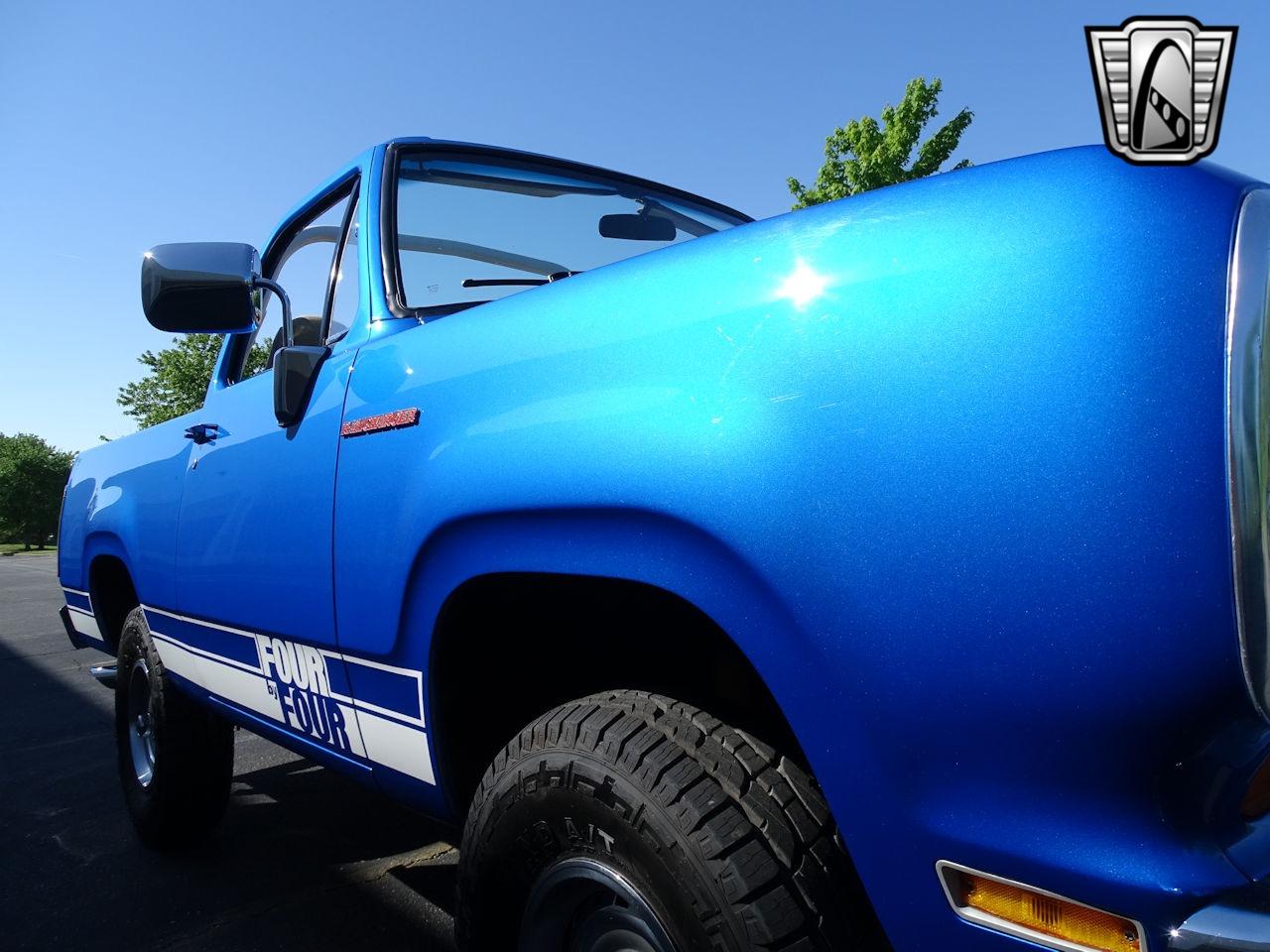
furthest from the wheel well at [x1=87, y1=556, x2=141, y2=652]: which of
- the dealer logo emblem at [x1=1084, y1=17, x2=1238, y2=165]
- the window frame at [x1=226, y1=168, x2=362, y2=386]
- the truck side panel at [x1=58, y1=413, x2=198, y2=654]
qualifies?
the dealer logo emblem at [x1=1084, y1=17, x2=1238, y2=165]

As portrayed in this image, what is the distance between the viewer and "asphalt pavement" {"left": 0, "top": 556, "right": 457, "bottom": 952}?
254 centimetres

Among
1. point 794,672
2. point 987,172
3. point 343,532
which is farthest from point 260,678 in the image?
point 987,172

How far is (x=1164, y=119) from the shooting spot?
1037 mm

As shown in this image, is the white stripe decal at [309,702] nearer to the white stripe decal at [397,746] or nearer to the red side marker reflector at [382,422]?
the white stripe decal at [397,746]

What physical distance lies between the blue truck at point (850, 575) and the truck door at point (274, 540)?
0.10m

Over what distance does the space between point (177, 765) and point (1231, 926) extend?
309 cm

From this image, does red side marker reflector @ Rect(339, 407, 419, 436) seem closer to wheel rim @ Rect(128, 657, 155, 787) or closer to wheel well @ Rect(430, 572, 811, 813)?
wheel well @ Rect(430, 572, 811, 813)

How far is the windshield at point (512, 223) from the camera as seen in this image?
7.09ft

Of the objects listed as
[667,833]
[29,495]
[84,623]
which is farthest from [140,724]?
[29,495]

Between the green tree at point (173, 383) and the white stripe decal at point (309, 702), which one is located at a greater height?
the green tree at point (173, 383)

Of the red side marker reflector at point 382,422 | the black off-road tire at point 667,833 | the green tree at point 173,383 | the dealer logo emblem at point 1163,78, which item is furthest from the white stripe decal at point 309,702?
the green tree at point 173,383

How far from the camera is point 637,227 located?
273cm

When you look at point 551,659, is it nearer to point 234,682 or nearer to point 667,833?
point 667,833

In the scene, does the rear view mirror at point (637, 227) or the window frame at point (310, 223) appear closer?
the window frame at point (310, 223)
